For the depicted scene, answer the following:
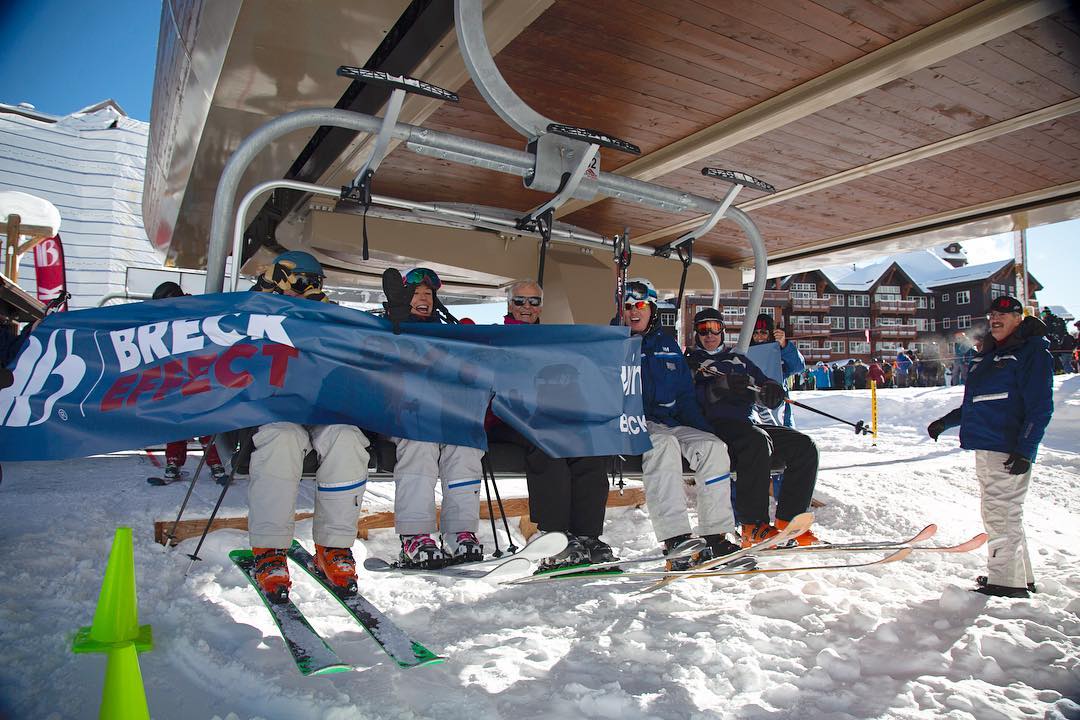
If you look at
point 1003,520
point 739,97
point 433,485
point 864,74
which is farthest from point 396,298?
point 1003,520

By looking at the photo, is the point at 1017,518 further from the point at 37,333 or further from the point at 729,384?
the point at 37,333

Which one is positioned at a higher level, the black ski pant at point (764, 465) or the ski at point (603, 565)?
the black ski pant at point (764, 465)

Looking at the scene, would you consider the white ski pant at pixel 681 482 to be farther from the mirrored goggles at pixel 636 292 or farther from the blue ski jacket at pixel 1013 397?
the blue ski jacket at pixel 1013 397

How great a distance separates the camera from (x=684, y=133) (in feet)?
14.9

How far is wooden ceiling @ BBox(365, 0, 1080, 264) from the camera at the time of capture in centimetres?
318

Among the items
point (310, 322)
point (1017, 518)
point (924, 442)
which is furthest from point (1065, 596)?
point (924, 442)

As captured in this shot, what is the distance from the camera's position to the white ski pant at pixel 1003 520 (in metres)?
4.17

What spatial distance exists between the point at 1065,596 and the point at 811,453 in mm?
1778

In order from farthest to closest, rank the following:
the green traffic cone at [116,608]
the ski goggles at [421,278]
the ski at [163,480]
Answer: the ski at [163,480] → the ski goggles at [421,278] → the green traffic cone at [116,608]

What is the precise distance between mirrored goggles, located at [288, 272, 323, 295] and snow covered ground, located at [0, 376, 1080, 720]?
69.2 inches

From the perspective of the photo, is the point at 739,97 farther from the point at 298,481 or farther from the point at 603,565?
the point at 298,481

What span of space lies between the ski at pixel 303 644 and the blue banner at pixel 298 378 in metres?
0.85

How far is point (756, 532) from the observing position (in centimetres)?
407

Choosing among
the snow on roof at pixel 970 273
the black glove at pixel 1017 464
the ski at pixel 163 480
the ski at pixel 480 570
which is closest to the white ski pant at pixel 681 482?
the ski at pixel 480 570
